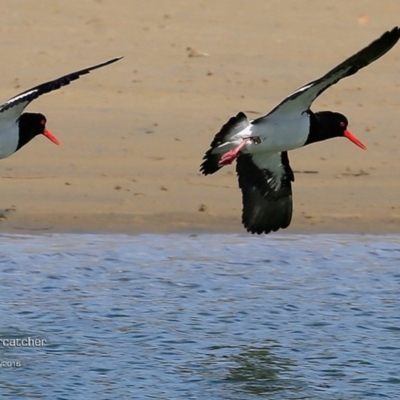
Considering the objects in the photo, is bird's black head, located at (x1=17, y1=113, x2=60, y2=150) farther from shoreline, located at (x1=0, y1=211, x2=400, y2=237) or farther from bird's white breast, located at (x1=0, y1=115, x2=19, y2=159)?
shoreline, located at (x1=0, y1=211, x2=400, y2=237)

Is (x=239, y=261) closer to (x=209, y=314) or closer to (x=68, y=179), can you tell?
(x=209, y=314)

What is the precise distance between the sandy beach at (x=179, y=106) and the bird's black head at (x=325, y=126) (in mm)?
1138

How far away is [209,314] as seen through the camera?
859 centimetres

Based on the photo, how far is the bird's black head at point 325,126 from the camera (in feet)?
28.2

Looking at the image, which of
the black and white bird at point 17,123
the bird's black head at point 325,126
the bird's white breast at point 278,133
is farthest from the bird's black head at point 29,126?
the bird's black head at point 325,126

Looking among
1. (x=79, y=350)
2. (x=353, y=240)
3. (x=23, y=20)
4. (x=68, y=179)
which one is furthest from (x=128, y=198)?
(x=23, y=20)

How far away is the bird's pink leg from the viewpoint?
824 centimetres

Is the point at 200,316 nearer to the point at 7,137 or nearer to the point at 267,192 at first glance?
the point at 267,192

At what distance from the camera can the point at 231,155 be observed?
27.1ft

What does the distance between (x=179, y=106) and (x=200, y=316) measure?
3.23 m

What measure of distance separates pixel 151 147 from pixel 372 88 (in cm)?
228

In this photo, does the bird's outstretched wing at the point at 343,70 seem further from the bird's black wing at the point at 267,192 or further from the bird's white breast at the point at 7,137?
the bird's white breast at the point at 7,137

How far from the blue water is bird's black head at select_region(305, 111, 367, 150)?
3.40 ft

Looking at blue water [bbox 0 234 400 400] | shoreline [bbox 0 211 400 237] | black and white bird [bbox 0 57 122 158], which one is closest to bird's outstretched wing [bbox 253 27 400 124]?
black and white bird [bbox 0 57 122 158]
